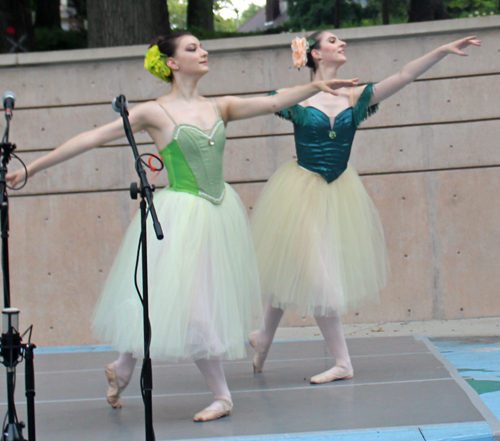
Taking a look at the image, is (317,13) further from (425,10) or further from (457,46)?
(457,46)

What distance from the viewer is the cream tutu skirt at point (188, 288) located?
3.53 m

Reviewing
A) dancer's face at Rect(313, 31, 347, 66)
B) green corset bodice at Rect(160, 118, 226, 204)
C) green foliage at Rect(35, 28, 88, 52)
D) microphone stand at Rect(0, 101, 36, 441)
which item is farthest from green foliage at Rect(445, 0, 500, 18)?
microphone stand at Rect(0, 101, 36, 441)

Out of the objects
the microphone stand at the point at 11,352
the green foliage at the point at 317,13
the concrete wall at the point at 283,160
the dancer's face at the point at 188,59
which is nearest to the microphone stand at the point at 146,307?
the microphone stand at the point at 11,352

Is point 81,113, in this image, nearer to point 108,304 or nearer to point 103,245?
point 103,245

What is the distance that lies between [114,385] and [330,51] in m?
2.52

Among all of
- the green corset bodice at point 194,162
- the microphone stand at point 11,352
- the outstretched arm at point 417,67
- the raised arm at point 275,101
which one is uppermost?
the outstretched arm at point 417,67

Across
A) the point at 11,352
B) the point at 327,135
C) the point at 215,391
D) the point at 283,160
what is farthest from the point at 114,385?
the point at 283,160

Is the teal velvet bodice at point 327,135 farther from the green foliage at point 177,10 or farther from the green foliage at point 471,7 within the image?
the green foliage at point 177,10

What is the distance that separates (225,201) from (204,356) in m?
0.90

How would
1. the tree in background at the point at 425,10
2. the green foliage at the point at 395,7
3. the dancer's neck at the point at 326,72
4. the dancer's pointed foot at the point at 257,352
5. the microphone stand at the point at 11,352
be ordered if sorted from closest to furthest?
the microphone stand at the point at 11,352, the dancer's neck at the point at 326,72, the dancer's pointed foot at the point at 257,352, the tree in background at the point at 425,10, the green foliage at the point at 395,7

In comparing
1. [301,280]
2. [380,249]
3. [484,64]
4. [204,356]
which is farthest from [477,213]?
[204,356]

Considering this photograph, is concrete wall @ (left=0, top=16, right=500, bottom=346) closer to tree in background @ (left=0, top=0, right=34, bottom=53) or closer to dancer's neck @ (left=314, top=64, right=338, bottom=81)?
dancer's neck @ (left=314, top=64, right=338, bottom=81)

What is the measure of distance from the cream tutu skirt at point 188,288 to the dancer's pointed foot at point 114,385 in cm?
23

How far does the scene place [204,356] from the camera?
353 cm
